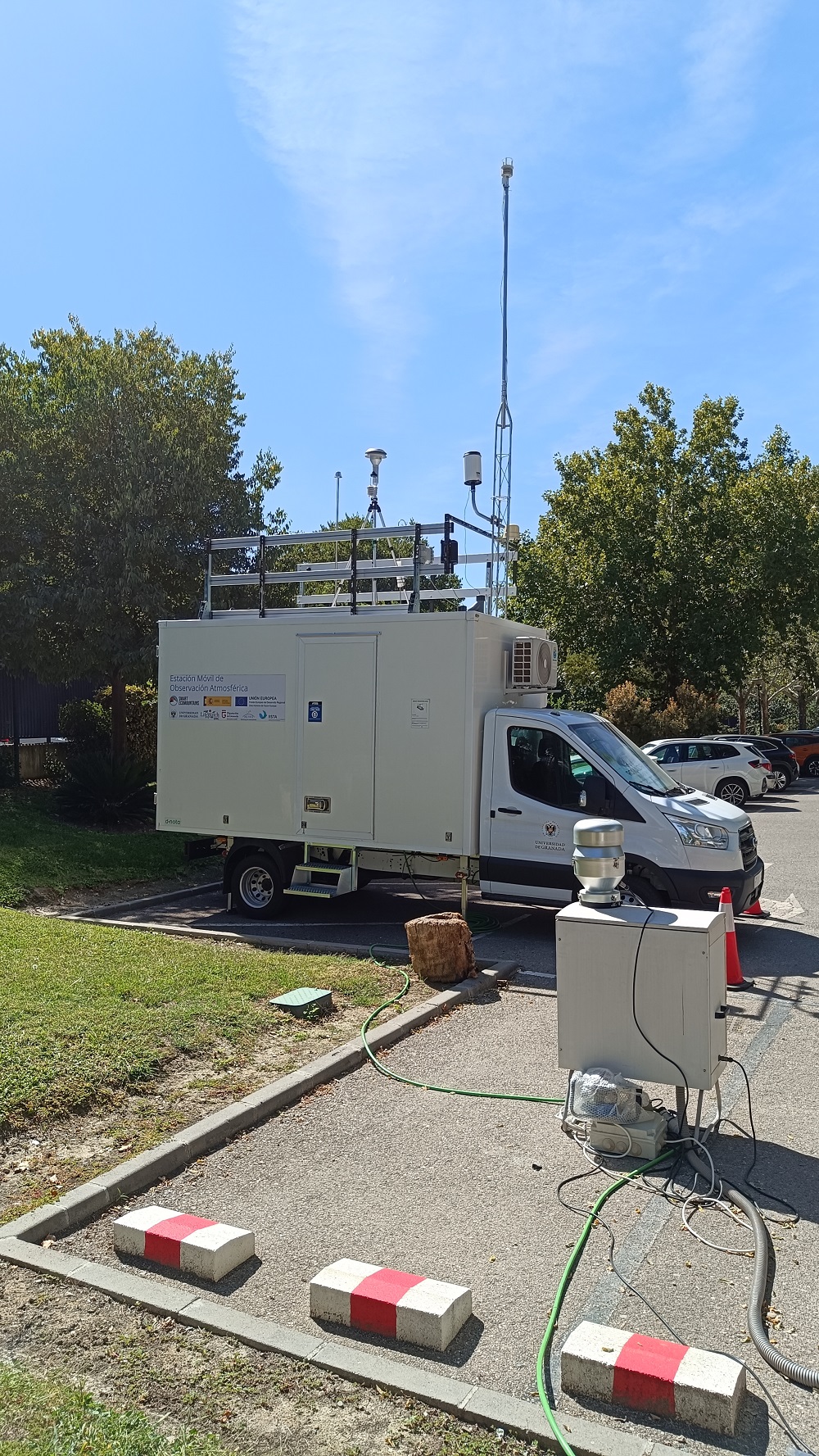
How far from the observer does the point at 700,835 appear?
9.54 m

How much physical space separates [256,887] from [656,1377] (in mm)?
8604

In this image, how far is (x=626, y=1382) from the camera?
3.33 metres

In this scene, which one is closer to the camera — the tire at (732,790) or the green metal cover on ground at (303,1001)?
the green metal cover on ground at (303,1001)

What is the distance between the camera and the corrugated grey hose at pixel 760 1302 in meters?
3.43

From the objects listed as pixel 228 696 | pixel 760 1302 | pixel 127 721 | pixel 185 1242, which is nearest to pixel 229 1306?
pixel 185 1242

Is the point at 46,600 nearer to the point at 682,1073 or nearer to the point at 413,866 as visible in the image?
the point at 413,866

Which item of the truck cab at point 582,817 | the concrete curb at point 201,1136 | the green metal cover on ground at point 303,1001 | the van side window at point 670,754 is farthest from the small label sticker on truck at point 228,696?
the van side window at point 670,754

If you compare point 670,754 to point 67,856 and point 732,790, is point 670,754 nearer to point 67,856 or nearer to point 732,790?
point 732,790

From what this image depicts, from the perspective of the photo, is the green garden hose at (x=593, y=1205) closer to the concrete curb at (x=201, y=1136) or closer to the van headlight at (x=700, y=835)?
the concrete curb at (x=201, y=1136)

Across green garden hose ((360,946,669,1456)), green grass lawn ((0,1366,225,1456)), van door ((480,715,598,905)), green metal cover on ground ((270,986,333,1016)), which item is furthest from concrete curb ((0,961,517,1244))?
van door ((480,715,598,905))

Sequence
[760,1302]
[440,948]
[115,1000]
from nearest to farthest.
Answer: [760,1302] < [115,1000] < [440,948]

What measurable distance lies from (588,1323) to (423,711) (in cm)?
711

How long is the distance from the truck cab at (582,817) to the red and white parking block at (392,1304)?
6136 mm

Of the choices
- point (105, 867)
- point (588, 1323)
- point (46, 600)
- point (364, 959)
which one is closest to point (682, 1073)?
point (588, 1323)
